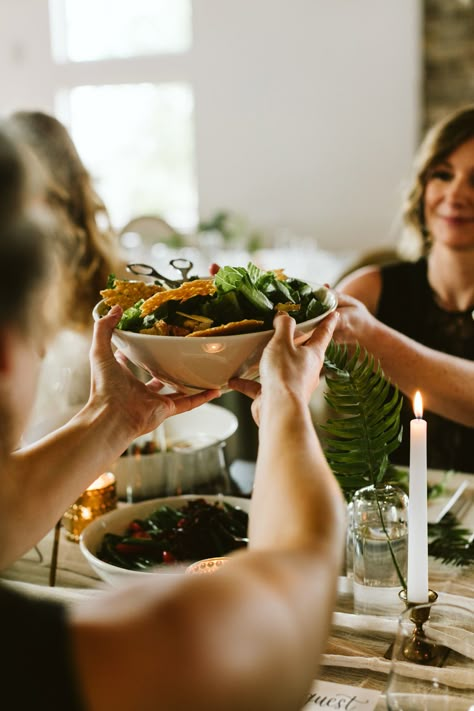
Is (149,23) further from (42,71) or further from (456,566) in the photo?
(456,566)

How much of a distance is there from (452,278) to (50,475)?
1343 mm

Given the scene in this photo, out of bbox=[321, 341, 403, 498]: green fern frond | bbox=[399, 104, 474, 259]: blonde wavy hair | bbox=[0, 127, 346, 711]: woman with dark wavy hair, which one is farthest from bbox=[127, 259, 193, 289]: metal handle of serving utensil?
bbox=[399, 104, 474, 259]: blonde wavy hair

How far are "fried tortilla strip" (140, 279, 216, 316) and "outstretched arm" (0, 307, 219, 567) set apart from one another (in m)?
0.05

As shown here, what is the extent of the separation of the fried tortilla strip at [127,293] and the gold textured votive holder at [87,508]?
0.31 metres

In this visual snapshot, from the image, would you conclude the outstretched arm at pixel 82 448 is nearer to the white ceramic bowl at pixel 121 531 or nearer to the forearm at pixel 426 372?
the white ceramic bowl at pixel 121 531

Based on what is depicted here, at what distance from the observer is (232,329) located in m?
0.95

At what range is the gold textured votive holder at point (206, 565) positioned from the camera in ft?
3.07

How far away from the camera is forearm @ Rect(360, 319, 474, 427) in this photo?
1.47 meters

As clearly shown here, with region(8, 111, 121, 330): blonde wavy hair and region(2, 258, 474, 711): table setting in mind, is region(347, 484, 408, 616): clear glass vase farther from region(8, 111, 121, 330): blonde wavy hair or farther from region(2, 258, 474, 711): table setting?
region(8, 111, 121, 330): blonde wavy hair

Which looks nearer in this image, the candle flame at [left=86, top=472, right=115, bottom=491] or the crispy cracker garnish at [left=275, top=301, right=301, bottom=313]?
the crispy cracker garnish at [left=275, top=301, right=301, bottom=313]

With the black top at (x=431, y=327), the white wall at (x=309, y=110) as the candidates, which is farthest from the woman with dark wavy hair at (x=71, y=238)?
the white wall at (x=309, y=110)

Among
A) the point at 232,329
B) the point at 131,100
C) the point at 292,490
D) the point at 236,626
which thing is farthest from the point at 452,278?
the point at 131,100

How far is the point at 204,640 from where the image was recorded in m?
0.49

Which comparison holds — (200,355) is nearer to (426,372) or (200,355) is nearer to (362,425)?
(362,425)
